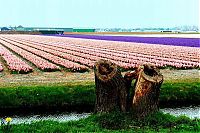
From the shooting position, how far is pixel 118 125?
8.58 m

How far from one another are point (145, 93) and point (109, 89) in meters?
0.74

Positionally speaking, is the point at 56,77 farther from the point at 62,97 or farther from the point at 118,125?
the point at 118,125

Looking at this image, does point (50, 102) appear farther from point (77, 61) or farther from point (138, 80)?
point (77, 61)

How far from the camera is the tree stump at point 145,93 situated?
870 centimetres

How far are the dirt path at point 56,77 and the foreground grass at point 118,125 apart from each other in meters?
6.17

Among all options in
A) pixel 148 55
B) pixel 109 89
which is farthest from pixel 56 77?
pixel 148 55

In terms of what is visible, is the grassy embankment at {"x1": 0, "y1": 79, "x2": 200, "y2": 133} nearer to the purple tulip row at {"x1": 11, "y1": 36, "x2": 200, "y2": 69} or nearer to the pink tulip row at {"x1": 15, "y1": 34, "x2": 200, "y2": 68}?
the purple tulip row at {"x1": 11, "y1": 36, "x2": 200, "y2": 69}

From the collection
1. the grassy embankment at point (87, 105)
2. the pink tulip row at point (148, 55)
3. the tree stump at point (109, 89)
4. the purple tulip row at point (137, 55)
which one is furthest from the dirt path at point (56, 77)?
the tree stump at point (109, 89)

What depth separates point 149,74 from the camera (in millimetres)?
9070

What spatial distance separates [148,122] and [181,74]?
31.4 ft

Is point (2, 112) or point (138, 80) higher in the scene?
point (138, 80)

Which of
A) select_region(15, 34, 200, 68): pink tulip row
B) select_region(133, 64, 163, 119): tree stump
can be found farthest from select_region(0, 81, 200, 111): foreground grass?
select_region(15, 34, 200, 68): pink tulip row

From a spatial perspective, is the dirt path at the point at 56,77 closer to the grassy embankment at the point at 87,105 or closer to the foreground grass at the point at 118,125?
the grassy embankment at the point at 87,105

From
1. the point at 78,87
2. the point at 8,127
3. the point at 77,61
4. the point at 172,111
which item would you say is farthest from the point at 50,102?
the point at 77,61
